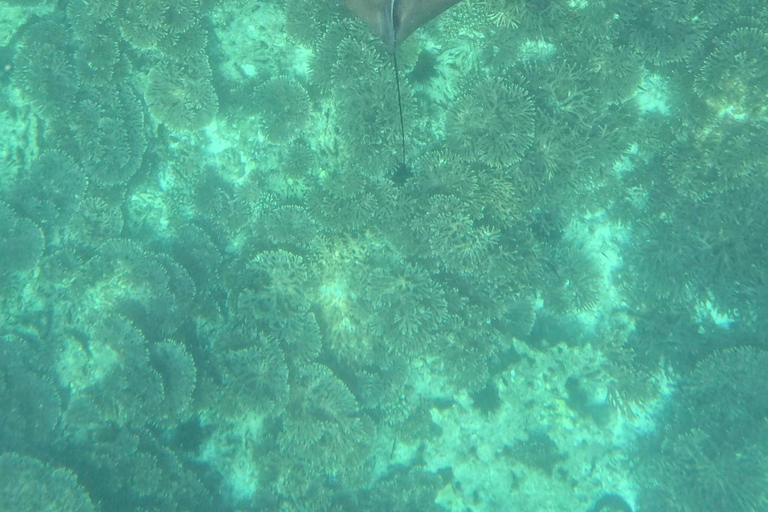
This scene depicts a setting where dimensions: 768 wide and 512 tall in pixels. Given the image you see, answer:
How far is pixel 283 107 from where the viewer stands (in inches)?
210

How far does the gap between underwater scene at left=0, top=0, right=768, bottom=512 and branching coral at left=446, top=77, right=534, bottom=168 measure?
1.3 inches

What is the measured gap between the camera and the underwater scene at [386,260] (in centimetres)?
495

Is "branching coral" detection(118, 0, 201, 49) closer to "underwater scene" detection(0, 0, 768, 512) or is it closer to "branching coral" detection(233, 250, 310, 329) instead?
"underwater scene" detection(0, 0, 768, 512)

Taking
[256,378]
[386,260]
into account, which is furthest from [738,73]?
[256,378]

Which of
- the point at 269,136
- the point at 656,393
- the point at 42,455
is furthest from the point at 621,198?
the point at 42,455

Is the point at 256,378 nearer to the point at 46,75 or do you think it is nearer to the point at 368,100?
the point at 368,100

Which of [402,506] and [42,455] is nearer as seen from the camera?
[42,455]

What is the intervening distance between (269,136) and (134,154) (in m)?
1.67

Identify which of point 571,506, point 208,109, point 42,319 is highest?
point 208,109

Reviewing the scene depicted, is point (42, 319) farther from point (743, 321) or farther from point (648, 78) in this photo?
point (743, 321)

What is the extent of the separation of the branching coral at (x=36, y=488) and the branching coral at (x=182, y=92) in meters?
4.01

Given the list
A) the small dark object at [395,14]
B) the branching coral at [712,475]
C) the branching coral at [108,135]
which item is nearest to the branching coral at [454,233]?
the small dark object at [395,14]

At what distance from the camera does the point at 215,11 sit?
5.62 meters

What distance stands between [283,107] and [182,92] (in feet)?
4.05
